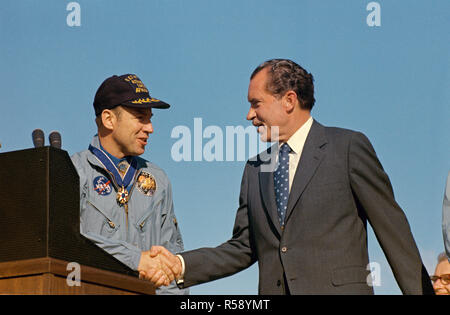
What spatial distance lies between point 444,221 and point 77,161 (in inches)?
116

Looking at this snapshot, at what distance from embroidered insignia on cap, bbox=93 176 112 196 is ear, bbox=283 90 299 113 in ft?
4.62

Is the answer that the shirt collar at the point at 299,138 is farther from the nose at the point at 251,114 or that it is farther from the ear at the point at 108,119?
the ear at the point at 108,119

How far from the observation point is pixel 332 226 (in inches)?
195

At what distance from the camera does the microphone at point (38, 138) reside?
15.4 feet

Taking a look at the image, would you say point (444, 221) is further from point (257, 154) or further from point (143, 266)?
point (143, 266)

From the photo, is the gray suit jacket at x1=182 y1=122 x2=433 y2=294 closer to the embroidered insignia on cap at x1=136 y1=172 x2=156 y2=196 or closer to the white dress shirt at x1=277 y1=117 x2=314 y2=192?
the white dress shirt at x1=277 y1=117 x2=314 y2=192

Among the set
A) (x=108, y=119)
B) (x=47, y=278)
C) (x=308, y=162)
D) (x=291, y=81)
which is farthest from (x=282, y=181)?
(x=47, y=278)

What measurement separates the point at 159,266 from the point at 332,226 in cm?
132

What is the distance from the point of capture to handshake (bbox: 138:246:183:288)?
18.3ft

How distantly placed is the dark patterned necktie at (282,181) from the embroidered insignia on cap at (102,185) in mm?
1286

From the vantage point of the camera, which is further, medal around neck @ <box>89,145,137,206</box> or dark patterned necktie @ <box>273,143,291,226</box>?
medal around neck @ <box>89,145,137,206</box>

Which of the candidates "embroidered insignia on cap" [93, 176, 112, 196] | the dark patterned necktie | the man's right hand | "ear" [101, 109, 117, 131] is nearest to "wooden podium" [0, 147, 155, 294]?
the man's right hand
